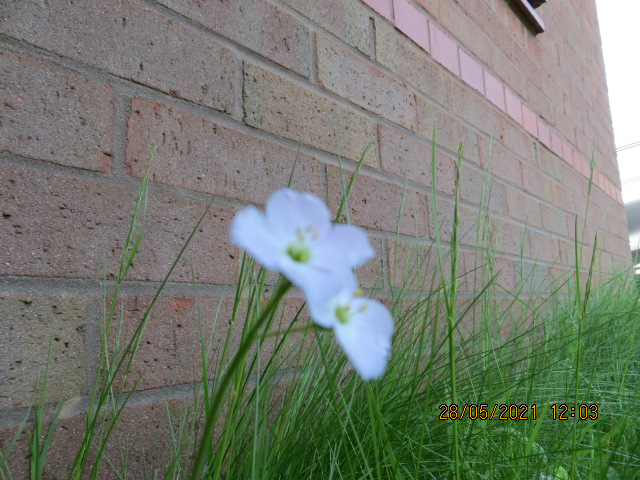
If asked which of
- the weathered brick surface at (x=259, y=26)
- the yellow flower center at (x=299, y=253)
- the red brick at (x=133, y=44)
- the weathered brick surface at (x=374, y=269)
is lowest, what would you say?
the yellow flower center at (x=299, y=253)

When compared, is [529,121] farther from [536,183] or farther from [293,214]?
[293,214]

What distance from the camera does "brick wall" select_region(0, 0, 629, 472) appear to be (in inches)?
28.0

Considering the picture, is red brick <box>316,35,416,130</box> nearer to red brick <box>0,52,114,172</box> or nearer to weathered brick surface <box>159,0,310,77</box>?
weathered brick surface <box>159,0,310,77</box>

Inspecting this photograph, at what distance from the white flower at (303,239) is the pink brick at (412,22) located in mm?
1402

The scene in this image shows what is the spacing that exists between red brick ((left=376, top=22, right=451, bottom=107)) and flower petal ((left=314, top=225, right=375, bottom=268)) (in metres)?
1.27

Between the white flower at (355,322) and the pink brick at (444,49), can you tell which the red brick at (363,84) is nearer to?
the pink brick at (444,49)

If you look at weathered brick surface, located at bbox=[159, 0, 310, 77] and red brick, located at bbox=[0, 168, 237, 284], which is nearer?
red brick, located at bbox=[0, 168, 237, 284]

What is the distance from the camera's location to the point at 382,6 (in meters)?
1.44

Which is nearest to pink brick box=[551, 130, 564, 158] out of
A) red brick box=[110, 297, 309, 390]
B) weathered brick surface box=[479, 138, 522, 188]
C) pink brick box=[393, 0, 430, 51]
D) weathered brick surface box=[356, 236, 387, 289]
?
weathered brick surface box=[479, 138, 522, 188]

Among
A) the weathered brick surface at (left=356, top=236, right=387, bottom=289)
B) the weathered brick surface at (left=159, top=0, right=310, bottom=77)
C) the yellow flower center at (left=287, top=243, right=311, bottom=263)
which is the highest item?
the weathered brick surface at (left=159, top=0, right=310, bottom=77)

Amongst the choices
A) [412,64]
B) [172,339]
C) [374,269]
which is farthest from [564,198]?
[172,339]

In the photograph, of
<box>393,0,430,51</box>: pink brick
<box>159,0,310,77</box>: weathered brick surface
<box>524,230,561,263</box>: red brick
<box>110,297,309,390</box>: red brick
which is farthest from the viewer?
<box>524,230,561,263</box>: red brick

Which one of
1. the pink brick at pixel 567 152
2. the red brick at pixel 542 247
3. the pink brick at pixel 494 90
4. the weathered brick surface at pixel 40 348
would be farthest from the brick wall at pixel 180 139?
the pink brick at pixel 567 152

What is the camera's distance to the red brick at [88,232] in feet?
2.27
